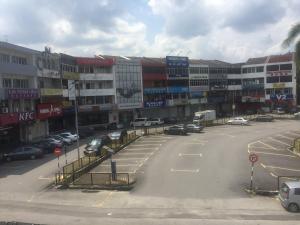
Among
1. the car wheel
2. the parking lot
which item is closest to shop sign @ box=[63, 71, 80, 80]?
the parking lot

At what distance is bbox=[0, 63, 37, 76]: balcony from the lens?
186 feet

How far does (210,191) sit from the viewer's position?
109 ft

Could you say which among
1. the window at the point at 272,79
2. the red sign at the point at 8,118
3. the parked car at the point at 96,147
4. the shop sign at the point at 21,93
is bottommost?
the parked car at the point at 96,147

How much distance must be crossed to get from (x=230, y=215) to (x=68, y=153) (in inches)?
1155

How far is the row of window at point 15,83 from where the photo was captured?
2343 inches

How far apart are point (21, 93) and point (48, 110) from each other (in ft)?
29.4

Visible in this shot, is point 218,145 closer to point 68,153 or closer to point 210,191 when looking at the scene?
point 68,153

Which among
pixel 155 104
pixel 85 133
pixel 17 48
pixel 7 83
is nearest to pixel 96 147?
pixel 7 83

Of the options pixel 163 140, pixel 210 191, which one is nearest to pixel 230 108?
pixel 163 140

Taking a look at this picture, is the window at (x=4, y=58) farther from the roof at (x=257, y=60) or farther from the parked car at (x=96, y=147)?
the roof at (x=257, y=60)

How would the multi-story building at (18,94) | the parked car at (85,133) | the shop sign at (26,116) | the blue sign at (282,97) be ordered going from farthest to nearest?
the blue sign at (282,97) → the parked car at (85,133) → the shop sign at (26,116) → the multi-story building at (18,94)

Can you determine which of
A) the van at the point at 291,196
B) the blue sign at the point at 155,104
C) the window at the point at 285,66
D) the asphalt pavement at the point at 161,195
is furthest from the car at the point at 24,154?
the window at the point at 285,66

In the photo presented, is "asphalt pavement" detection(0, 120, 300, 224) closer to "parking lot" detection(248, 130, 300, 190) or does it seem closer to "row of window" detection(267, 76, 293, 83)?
"parking lot" detection(248, 130, 300, 190)

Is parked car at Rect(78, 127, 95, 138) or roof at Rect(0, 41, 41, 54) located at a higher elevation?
roof at Rect(0, 41, 41, 54)
